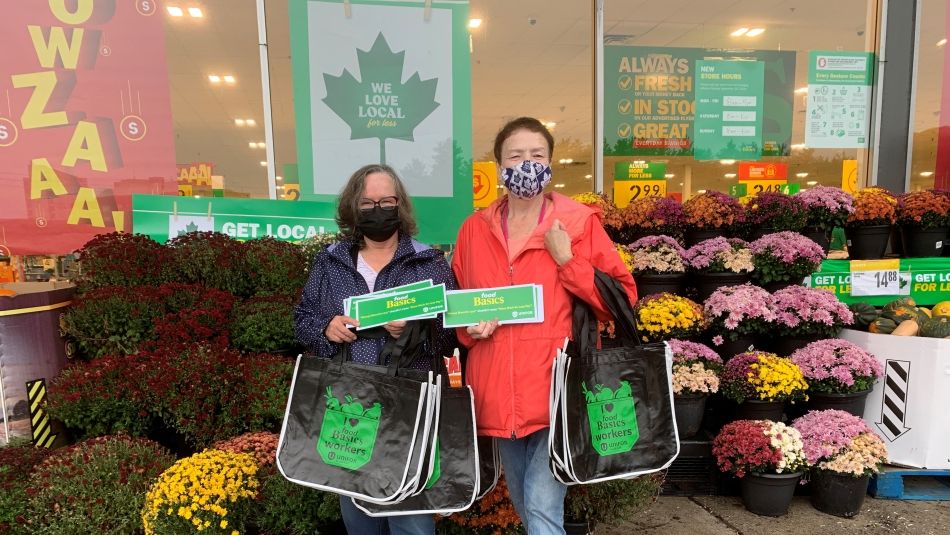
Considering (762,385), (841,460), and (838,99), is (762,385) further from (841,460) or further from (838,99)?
(838,99)

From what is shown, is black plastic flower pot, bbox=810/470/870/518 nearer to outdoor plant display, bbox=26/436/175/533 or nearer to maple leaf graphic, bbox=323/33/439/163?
outdoor plant display, bbox=26/436/175/533

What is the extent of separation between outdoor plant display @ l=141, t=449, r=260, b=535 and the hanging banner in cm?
332

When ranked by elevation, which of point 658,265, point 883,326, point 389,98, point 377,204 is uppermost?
point 389,98

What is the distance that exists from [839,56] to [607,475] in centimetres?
634

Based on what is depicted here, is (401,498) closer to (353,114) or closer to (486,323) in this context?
(486,323)

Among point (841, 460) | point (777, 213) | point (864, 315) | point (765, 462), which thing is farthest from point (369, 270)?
point (864, 315)

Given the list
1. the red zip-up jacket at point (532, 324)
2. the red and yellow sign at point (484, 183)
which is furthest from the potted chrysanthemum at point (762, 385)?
the red and yellow sign at point (484, 183)

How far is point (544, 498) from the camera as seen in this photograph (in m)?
2.06

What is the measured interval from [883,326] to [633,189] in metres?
2.61

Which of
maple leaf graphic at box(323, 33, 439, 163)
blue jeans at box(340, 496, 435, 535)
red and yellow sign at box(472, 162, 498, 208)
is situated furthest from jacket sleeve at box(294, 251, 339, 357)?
red and yellow sign at box(472, 162, 498, 208)

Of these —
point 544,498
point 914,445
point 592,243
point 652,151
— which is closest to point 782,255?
point 914,445

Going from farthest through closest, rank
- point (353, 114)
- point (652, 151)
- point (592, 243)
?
point (652, 151)
point (353, 114)
point (592, 243)

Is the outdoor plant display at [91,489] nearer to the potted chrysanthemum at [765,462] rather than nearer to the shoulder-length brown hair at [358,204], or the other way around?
the shoulder-length brown hair at [358,204]

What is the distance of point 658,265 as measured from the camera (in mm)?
4277
